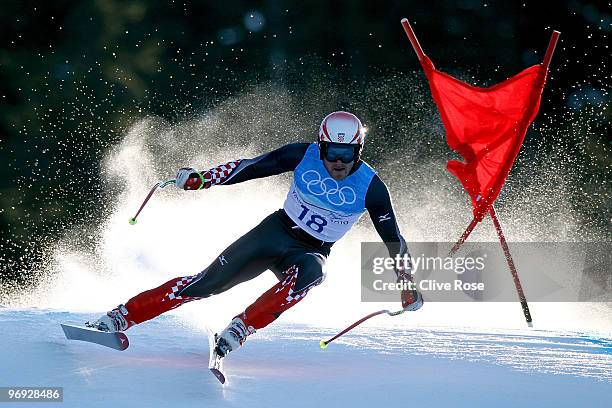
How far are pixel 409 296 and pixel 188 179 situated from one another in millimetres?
1245

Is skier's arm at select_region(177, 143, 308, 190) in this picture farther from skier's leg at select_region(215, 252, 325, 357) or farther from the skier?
skier's leg at select_region(215, 252, 325, 357)

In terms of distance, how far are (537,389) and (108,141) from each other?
12.0 m

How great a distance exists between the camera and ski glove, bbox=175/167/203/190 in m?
4.18

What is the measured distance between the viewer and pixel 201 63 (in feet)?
56.1

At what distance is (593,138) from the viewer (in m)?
15.5

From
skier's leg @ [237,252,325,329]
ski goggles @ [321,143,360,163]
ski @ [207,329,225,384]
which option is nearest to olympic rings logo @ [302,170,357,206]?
Result: ski goggles @ [321,143,360,163]

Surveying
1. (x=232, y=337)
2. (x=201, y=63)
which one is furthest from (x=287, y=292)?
(x=201, y=63)

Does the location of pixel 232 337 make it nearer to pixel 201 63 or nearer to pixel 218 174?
pixel 218 174

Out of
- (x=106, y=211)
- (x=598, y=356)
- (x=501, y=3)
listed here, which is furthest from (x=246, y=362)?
(x=501, y=3)

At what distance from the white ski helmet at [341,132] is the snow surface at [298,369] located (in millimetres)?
1100

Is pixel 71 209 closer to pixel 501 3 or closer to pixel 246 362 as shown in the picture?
pixel 501 3

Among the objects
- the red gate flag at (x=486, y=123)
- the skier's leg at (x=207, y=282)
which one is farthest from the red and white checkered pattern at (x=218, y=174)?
the red gate flag at (x=486, y=123)

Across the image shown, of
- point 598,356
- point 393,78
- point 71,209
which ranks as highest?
point 393,78

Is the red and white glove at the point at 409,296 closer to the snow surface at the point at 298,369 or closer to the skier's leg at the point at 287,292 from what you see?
the snow surface at the point at 298,369
